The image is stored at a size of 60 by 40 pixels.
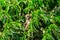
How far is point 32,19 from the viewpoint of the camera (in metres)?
1.28

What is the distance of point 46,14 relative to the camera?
4.36 ft

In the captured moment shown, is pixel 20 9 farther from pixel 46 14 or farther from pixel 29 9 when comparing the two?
pixel 46 14

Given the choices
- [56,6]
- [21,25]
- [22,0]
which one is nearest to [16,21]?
[21,25]

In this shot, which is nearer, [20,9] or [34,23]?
[34,23]

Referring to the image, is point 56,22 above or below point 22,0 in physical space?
below

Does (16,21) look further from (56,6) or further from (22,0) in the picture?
(56,6)

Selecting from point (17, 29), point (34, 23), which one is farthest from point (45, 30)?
point (17, 29)

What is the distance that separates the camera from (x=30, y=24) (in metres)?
1.26

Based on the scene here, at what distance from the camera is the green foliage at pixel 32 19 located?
123 cm

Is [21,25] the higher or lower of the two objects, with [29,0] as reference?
lower

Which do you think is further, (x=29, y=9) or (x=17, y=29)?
(x=29, y=9)

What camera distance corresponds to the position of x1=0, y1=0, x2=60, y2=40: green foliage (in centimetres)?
123

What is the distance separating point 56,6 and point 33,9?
0.57ft

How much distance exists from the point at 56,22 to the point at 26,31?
0.71 ft
